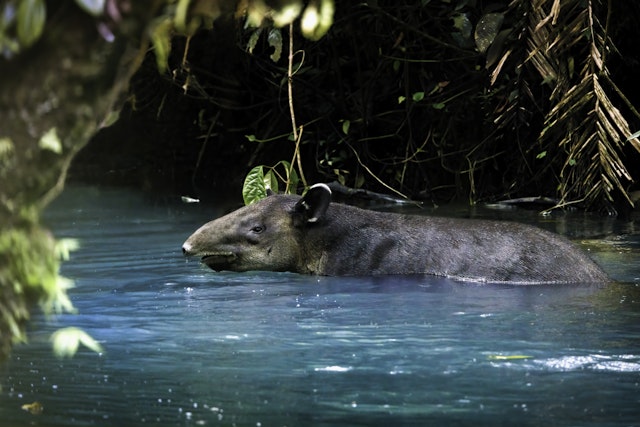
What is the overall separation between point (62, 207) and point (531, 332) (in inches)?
332

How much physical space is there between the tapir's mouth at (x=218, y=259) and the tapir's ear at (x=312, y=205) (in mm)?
703

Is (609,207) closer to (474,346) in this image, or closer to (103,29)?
(474,346)

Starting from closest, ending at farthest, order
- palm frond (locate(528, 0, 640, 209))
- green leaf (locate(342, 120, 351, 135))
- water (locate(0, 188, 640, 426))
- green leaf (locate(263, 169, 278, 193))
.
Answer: water (locate(0, 188, 640, 426)) → palm frond (locate(528, 0, 640, 209)) → green leaf (locate(263, 169, 278, 193)) → green leaf (locate(342, 120, 351, 135))

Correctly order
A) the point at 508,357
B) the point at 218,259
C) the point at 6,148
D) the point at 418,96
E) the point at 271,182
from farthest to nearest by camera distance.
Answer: the point at 418,96 → the point at 271,182 → the point at 218,259 → the point at 508,357 → the point at 6,148

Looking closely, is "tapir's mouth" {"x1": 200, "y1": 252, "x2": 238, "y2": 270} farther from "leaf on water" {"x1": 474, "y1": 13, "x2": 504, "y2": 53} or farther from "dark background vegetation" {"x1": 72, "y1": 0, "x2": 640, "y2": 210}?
"dark background vegetation" {"x1": 72, "y1": 0, "x2": 640, "y2": 210}

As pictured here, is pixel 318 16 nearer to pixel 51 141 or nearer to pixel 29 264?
pixel 51 141

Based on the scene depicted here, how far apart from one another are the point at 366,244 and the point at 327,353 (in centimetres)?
370

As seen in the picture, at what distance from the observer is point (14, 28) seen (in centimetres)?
318

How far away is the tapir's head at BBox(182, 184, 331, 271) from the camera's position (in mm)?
10406

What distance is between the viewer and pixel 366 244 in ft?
35.1

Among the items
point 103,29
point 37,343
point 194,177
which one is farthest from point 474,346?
point 194,177

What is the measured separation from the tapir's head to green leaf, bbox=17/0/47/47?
732cm

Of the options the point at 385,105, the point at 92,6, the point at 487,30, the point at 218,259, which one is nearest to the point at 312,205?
the point at 218,259

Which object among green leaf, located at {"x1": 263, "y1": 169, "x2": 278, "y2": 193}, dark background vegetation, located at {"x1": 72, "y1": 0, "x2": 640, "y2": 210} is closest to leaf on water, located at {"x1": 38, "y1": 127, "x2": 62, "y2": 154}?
green leaf, located at {"x1": 263, "y1": 169, "x2": 278, "y2": 193}
